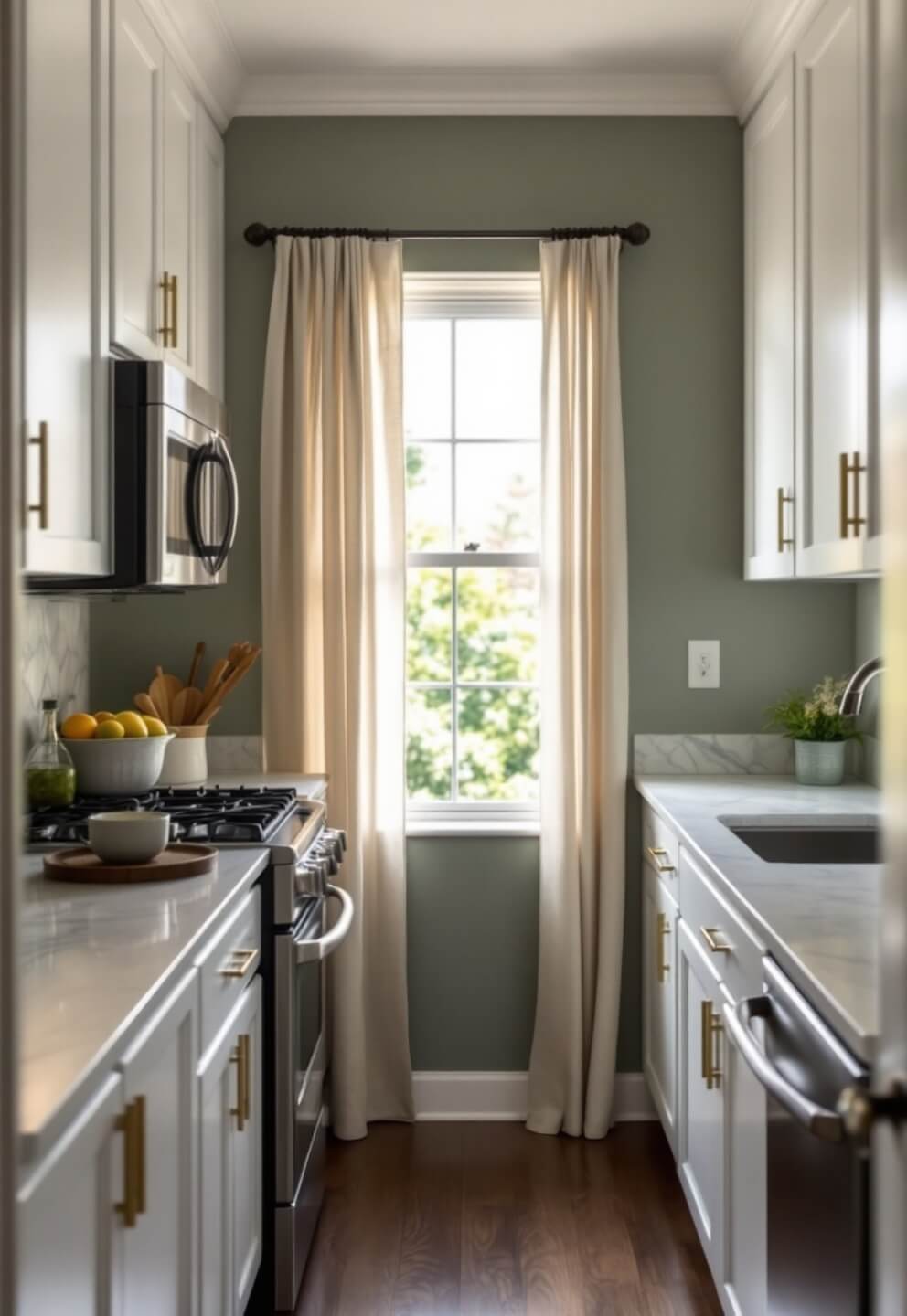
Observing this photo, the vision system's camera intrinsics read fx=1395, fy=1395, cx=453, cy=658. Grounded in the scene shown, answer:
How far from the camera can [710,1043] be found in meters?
2.44

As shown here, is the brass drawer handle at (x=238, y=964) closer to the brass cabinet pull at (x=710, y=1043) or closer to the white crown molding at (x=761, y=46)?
the brass cabinet pull at (x=710, y=1043)

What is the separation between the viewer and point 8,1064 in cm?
101

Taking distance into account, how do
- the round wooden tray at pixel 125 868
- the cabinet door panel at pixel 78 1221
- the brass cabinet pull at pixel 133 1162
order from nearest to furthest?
the cabinet door panel at pixel 78 1221, the brass cabinet pull at pixel 133 1162, the round wooden tray at pixel 125 868

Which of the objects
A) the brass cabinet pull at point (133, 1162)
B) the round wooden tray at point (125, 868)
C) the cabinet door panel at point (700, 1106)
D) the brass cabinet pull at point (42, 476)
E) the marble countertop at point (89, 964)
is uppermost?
the brass cabinet pull at point (42, 476)

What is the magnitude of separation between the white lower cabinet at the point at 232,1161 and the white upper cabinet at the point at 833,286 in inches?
52.4

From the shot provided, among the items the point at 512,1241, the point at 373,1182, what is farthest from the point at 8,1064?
the point at 373,1182

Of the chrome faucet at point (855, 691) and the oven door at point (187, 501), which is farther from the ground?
the oven door at point (187, 501)

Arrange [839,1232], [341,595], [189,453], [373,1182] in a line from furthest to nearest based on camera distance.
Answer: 1. [341,595]
2. [373,1182]
3. [189,453]
4. [839,1232]

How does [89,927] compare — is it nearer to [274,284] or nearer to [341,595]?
[341,595]

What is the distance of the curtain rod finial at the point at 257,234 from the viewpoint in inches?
139

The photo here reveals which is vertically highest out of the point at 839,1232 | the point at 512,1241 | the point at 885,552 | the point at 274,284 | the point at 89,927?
the point at 274,284

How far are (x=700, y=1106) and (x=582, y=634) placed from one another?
129 centimetres

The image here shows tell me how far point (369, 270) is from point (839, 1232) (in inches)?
105

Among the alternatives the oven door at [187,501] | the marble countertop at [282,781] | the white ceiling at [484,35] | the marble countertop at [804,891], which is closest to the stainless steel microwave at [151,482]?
the oven door at [187,501]
